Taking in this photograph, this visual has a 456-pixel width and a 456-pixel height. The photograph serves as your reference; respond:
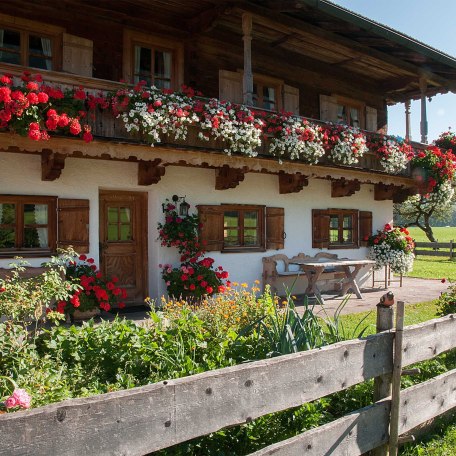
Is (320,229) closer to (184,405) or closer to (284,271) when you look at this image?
(284,271)

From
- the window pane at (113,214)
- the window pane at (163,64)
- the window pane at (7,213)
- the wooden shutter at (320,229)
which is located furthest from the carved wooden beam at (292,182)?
the window pane at (7,213)

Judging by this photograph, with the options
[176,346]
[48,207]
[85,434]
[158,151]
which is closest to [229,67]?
[158,151]

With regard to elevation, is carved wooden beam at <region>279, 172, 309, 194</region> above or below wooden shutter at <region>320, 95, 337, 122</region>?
below

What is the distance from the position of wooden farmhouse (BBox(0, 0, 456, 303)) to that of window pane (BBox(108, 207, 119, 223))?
0.10 ft

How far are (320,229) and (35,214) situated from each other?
675cm

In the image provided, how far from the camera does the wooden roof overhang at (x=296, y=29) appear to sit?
31.2 feet

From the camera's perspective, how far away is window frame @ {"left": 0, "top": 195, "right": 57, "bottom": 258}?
820 cm

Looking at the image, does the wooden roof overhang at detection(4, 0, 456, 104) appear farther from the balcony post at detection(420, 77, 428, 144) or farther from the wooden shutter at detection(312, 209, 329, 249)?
the wooden shutter at detection(312, 209, 329, 249)

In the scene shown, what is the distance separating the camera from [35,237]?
334 inches

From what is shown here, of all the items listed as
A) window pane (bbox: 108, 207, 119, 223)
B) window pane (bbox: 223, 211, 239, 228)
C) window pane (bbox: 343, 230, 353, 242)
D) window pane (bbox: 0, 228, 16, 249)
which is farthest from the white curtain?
window pane (bbox: 343, 230, 353, 242)

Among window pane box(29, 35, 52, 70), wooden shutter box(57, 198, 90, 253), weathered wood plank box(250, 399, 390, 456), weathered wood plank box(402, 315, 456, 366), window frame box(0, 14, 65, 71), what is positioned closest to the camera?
weathered wood plank box(250, 399, 390, 456)

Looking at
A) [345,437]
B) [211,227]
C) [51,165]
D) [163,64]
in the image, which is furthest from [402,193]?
[345,437]

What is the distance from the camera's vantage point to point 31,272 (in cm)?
778

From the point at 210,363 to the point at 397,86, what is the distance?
13.2 metres
